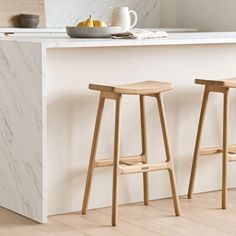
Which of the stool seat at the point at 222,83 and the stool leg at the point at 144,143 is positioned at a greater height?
the stool seat at the point at 222,83

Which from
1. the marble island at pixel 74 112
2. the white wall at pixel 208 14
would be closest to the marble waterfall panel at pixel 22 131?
the marble island at pixel 74 112

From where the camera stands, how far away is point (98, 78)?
4.14 meters

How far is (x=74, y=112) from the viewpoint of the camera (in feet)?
13.4

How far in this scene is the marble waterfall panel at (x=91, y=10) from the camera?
261 inches

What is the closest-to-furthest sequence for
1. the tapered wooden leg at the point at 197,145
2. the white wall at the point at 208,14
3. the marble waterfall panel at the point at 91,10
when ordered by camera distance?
the tapered wooden leg at the point at 197,145 < the white wall at the point at 208,14 < the marble waterfall panel at the point at 91,10

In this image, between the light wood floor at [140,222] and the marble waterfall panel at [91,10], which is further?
the marble waterfall panel at [91,10]

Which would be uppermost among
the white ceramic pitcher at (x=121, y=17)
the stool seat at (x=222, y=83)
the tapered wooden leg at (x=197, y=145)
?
the white ceramic pitcher at (x=121, y=17)

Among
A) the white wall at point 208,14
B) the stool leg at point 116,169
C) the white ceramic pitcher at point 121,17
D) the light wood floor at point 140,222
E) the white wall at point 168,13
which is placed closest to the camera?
the light wood floor at point 140,222

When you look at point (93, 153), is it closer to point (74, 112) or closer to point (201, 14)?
point (74, 112)

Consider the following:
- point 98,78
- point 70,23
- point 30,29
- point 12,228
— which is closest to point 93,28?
point 98,78

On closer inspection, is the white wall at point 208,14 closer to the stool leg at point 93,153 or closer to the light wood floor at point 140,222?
the light wood floor at point 140,222

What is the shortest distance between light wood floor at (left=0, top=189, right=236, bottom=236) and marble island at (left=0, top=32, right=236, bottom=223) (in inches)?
3.6

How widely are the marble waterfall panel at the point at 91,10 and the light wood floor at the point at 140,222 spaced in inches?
111

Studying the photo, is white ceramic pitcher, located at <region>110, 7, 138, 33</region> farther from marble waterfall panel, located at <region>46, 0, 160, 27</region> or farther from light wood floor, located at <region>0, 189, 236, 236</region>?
marble waterfall panel, located at <region>46, 0, 160, 27</region>
